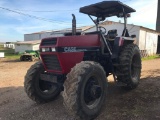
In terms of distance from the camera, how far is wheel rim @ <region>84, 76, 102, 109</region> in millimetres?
4609

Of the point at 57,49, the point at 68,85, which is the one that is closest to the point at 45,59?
the point at 57,49

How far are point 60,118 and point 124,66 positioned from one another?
90.5 inches

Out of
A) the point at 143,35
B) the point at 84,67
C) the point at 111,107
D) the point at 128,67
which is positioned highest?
the point at 143,35

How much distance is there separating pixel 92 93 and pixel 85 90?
19 centimetres

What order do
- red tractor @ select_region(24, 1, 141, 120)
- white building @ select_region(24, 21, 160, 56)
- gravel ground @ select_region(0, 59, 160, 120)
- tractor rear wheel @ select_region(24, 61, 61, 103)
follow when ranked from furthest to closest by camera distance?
white building @ select_region(24, 21, 160, 56)
tractor rear wheel @ select_region(24, 61, 61, 103)
gravel ground @ select_region(0, 59, 160, 120)
red tractor @ select_region(24, 1, 141, 120)

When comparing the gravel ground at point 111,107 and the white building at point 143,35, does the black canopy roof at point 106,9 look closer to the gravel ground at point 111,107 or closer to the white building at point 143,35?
the gravel ground at point 111,107

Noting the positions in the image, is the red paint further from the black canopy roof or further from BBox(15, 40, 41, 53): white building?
BBox(15, 40, 41, 53): white building

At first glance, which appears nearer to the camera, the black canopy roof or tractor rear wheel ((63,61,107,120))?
tractor rear wheel ((63,61,107,120))

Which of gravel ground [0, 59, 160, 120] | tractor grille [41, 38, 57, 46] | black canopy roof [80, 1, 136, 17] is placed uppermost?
black canopy roof [80, 1, 136, 17]

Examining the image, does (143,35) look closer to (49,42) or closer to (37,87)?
(37,87)

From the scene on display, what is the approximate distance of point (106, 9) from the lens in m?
6.57

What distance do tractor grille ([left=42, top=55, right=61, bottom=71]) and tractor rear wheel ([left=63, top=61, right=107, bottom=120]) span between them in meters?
0.66

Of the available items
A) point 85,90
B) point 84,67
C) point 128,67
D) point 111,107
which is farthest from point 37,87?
point 128,67

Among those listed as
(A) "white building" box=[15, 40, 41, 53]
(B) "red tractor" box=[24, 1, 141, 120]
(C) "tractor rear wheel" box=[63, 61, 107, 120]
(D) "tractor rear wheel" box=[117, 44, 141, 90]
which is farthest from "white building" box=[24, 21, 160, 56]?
(C) "tractor rear wheel" box=[63, 61, 107, 120]
